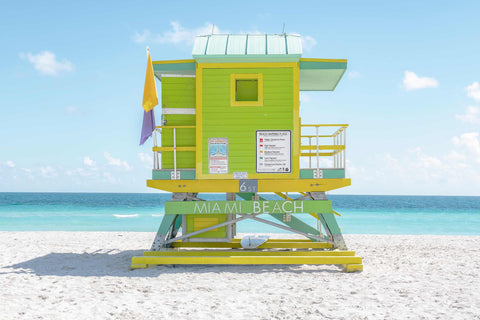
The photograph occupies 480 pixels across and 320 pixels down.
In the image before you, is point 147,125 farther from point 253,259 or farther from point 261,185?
point 253,259

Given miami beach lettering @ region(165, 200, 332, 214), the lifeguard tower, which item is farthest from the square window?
miami beach lettering @ region(165, 200, 332, 214)

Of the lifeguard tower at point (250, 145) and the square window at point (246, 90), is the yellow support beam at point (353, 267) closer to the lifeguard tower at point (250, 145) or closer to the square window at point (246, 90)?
the lifeguard tower at point (250, 145)

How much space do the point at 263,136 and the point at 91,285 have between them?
16.7ft

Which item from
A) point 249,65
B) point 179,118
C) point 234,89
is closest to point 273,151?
point 234,89

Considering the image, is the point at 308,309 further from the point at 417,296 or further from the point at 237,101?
the point at 237,101

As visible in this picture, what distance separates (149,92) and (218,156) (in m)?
2.29

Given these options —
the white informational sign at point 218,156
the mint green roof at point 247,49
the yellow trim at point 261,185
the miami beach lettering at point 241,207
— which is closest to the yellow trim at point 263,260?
the miami beach lettering at point 241,207

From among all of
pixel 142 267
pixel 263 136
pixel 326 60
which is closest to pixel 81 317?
pixel 142 267

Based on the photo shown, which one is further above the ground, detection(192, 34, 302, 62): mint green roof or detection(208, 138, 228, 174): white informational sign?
detection(192, 34, 302, 62): mint green roof

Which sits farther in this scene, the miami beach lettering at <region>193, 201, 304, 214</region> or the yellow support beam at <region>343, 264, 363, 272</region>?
the miami beach lettering at <region>193, 201, 304, 214</region>

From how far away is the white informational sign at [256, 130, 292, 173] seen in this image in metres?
9.95

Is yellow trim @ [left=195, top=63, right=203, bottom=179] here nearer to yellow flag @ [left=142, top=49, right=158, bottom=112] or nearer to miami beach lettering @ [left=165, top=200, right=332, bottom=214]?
miami beach lettering @ [left=165, top=200, right=332, bottom=214]

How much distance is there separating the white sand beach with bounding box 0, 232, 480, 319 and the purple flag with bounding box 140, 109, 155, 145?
3.23 metres

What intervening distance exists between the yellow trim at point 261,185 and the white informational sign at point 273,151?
0.27m
